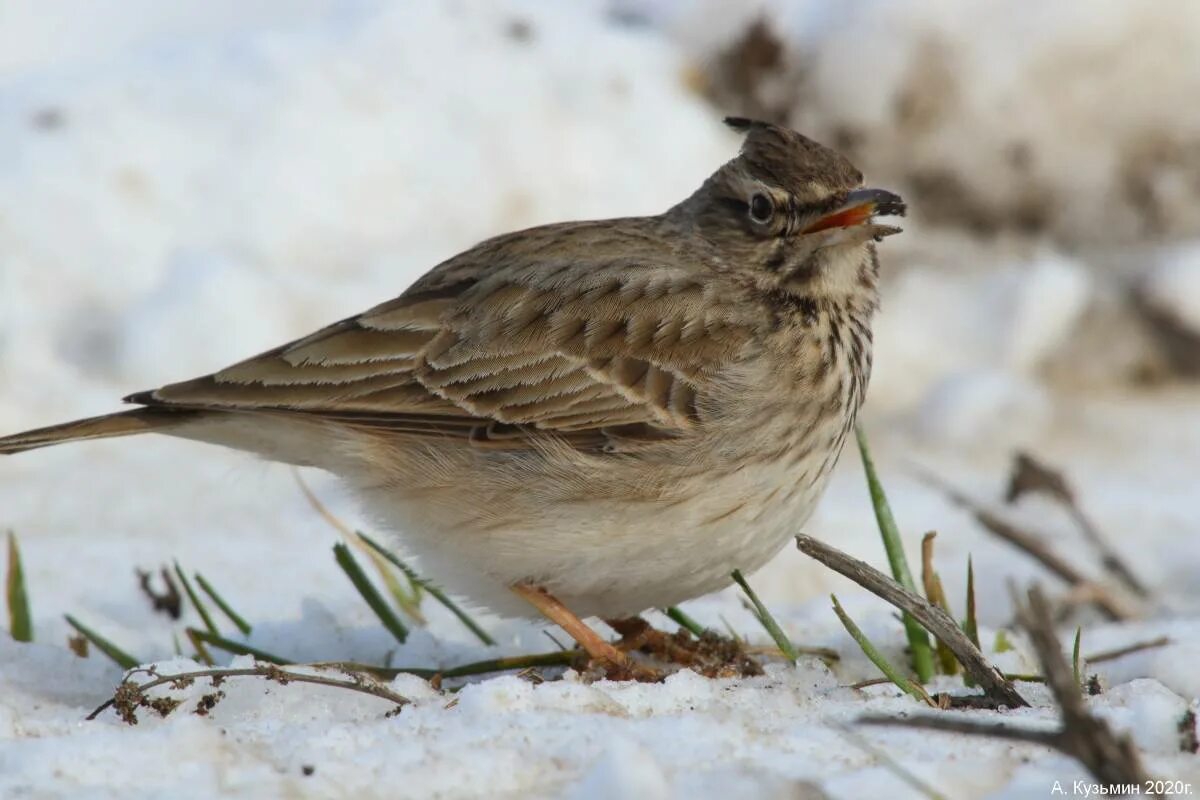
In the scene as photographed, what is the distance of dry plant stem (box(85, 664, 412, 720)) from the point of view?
3.61 metres

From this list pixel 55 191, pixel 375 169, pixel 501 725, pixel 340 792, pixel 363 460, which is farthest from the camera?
pixel 375 169

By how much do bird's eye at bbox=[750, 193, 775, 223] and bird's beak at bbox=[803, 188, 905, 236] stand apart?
0.18m

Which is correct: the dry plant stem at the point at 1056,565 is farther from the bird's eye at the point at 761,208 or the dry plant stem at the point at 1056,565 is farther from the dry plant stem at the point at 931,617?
the dry plant stem at the point at 931,617

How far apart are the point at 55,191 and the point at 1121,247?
5.54 meters

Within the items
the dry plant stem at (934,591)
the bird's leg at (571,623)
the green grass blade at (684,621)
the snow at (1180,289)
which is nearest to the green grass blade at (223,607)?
the bird's leg at (571,623)

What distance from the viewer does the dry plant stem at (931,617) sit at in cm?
363

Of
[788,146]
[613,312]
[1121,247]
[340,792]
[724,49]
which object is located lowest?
[340,792]

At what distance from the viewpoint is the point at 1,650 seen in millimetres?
4367

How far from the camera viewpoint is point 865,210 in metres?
4.64

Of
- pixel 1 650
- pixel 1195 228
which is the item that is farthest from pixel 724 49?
pixel 1 650

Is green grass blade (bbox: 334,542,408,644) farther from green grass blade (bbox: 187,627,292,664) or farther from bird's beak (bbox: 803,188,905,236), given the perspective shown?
bird's beak (bbox: 803,188,905,236)

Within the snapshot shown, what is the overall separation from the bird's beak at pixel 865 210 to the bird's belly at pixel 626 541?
29.6 inches

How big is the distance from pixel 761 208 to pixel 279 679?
2143mm

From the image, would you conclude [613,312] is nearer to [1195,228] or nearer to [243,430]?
[243,430]
